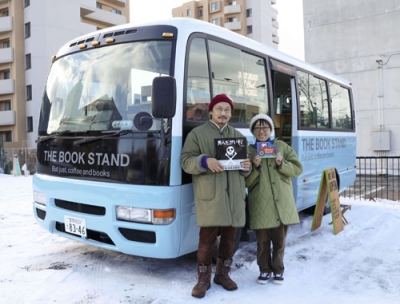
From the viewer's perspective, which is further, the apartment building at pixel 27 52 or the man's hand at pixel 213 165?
the apartment building at pixel 27 52

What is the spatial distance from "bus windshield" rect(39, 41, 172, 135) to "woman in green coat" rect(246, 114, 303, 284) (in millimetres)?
1142

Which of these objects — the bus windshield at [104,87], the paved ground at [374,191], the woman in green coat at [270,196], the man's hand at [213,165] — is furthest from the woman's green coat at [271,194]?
the paved ground at [374,191]

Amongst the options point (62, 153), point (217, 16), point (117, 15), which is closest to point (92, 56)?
point (62, 153)

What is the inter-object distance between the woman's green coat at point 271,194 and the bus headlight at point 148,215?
0.89 metres

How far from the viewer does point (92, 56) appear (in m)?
4.46

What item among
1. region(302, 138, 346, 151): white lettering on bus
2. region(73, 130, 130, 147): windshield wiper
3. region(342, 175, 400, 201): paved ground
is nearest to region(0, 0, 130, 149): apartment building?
region(342, 175, 400, 201): paved ground

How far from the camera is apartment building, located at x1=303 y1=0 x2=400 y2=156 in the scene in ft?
61.9

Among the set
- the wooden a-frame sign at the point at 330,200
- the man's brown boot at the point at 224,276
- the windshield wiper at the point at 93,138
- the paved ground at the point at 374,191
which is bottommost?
the paved ground at the point at 374,191

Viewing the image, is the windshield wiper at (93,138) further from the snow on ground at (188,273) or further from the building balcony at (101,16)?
the building balcony at (101,16)

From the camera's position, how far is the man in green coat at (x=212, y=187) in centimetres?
359

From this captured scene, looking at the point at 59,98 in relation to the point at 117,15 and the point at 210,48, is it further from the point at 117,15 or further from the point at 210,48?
the point at 117,15

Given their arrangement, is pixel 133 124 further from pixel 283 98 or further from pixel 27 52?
pixel 27 52

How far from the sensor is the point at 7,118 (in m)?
30.2

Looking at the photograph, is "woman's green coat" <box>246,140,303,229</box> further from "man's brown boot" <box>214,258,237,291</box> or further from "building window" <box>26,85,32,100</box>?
"building window" <box>26,85,32,100</box>
